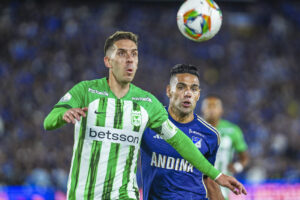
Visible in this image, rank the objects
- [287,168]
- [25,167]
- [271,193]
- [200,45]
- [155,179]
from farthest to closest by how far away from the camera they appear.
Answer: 1. [200,45]
2. [287,168]
3. [25,167]
4. [271,193]
5. [155,179]

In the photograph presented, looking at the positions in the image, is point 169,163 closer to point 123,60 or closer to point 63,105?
point 123,60

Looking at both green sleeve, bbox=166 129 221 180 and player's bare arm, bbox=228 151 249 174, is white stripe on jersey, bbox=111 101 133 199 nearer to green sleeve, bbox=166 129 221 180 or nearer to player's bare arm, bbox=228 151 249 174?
green sleeve, bbox=166 129 221 180

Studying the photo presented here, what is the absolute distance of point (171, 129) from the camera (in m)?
4.28

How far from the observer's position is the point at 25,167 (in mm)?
12336

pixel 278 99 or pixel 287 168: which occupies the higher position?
pixel 278 99

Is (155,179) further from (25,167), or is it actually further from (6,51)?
(6,51)

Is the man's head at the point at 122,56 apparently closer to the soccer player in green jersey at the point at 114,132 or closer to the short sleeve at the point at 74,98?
the soccer player in green jersey at the point at 114,132

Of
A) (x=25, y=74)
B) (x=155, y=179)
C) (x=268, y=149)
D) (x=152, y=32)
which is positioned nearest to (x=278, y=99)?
(x=268, y=149)

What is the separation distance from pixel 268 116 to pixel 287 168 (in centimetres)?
311

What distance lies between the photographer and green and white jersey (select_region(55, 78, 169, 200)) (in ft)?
13.1

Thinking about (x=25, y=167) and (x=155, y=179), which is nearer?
(x=155, y=179)

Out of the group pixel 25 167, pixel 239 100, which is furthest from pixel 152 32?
pixel 25 167

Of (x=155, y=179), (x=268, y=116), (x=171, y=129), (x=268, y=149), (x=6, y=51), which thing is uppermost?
(x=6, y=51)

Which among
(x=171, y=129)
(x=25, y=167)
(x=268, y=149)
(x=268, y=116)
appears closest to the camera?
(x=171, y=129)
